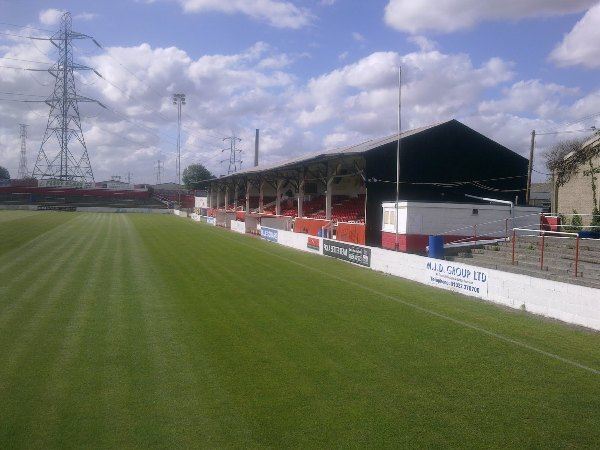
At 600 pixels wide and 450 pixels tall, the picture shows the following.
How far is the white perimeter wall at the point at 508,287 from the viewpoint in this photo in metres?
12.3

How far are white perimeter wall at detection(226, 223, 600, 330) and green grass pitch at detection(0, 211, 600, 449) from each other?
1.57 ft

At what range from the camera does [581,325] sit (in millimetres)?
12320

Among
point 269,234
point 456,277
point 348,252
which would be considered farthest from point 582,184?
point 269,234

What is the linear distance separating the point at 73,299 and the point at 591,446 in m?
11.9

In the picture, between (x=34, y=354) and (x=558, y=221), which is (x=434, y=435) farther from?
(x=558, y=221)

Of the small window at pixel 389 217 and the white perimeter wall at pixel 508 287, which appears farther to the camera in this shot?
the small window at pixel 389 217

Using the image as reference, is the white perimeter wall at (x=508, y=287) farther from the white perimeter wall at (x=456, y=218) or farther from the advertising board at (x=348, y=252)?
the white perimeter wall at (x=456, y=218)

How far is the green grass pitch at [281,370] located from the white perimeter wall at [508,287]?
1.57ft

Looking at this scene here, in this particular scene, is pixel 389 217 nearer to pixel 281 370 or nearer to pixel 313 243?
pixel 313 243

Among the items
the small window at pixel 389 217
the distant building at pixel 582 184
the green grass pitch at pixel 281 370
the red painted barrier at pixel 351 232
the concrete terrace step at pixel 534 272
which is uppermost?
the distant building at pixel 582 184

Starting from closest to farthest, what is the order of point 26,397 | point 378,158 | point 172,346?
point 26,397
point 172,346
point 378,158

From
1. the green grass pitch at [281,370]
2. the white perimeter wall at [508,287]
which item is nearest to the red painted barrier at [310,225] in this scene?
the white perimeter wall at [508,287]

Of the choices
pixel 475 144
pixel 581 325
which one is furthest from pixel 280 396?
pixel 475 144

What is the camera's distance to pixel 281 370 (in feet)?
27.6
